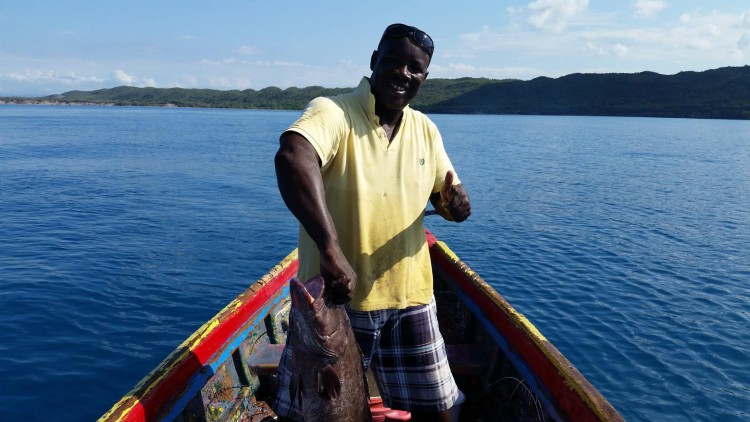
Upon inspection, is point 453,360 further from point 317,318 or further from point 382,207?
point 317,318

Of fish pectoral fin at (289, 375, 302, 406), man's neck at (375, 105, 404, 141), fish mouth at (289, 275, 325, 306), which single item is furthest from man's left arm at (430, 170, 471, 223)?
fish pectoral fin at (289, 375, 302, 406)

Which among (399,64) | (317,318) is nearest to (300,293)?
(317,318)

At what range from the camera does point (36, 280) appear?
12.5m

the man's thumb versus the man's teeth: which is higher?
the man's teeth

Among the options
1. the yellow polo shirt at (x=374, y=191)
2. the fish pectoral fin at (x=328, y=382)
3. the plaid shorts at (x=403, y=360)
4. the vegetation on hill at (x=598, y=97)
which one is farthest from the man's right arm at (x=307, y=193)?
the vegetation on hill at (x=598, y=97)

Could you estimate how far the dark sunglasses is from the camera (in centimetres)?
260

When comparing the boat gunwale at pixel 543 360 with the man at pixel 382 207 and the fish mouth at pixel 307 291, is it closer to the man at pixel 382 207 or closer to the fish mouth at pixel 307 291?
the man at pixel 382 207

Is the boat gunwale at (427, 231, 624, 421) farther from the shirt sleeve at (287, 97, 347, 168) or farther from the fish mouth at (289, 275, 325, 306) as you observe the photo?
the shirt sleeve at (287, 97, 347, 168)

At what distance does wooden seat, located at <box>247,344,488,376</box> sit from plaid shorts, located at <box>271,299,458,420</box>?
1795 millimetres

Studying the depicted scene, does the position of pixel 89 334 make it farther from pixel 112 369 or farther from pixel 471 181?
pixel 471 181

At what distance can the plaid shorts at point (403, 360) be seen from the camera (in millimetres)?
2893

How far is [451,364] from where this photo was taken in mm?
4977

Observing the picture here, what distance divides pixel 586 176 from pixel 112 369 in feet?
92.1

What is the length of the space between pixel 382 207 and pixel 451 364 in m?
2.85
